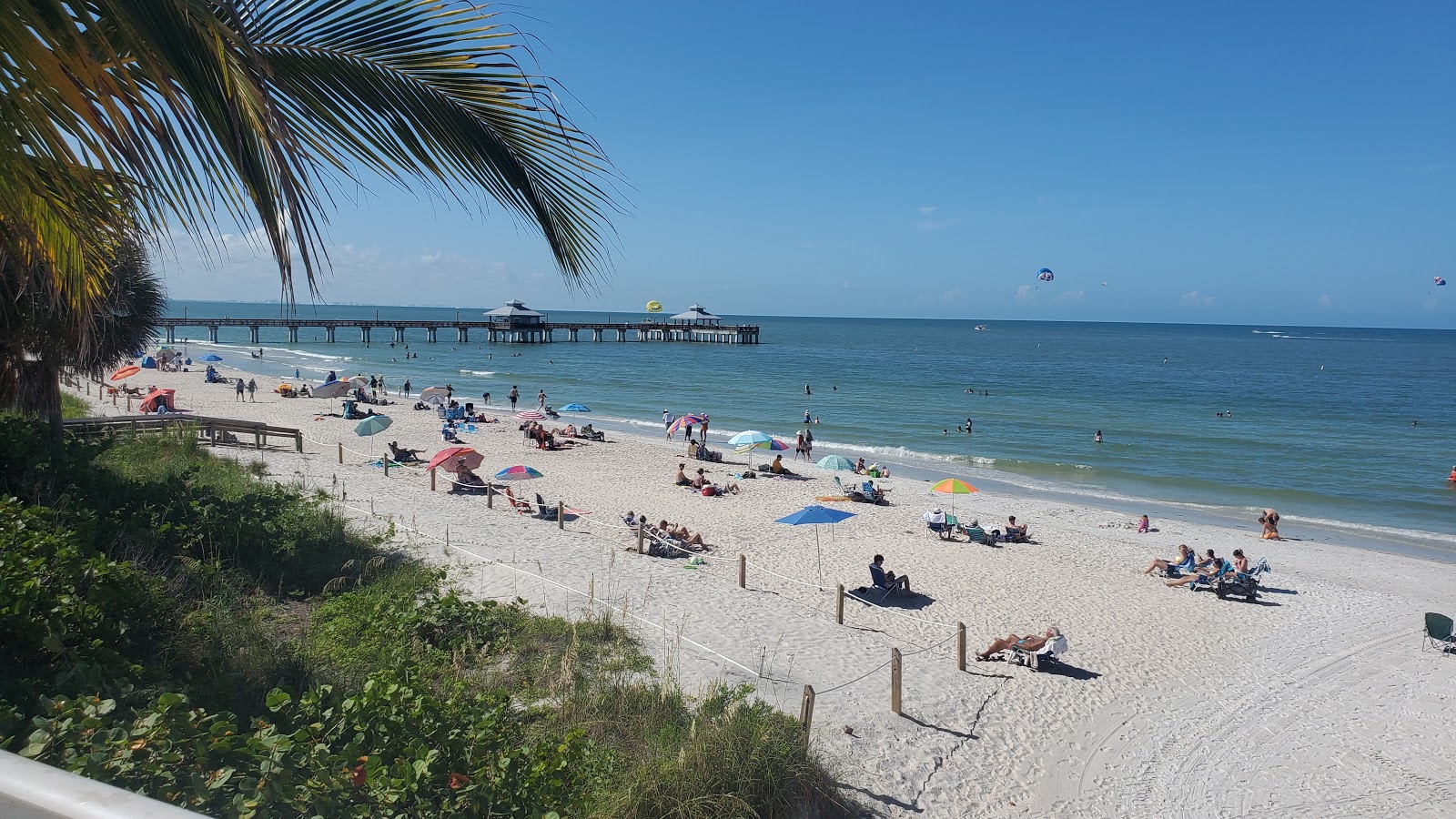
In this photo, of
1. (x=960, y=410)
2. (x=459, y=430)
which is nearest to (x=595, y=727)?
(x=459, y=430)

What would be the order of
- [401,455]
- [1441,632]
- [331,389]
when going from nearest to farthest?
[1441,632] → [401,455] → [331,389]

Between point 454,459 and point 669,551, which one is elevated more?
point 454,459

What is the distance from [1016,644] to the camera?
37.7 feet

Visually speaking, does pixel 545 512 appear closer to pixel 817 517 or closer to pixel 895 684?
pixel 817 517

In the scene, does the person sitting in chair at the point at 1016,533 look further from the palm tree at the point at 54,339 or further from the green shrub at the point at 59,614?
the green shrub at the point at 59,614

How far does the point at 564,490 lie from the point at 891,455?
15544mm

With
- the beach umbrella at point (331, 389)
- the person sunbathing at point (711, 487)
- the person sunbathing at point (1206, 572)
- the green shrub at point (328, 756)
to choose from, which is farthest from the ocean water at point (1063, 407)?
the green shrub at point (328, 756)

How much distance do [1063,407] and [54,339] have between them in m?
50.2

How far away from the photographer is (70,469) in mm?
8422

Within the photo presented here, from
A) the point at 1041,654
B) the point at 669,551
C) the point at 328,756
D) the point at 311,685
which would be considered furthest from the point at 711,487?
the point at 328,756

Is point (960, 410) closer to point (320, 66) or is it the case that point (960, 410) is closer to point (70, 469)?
point (70, 469)

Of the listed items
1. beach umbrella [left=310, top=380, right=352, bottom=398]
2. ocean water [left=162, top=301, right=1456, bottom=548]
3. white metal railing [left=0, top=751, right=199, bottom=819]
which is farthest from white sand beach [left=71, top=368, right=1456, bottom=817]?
beach umbrella [left=310, top=380, right=352, bottom=398]

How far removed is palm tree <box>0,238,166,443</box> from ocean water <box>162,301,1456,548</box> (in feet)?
80.0

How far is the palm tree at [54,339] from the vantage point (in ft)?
26.1
